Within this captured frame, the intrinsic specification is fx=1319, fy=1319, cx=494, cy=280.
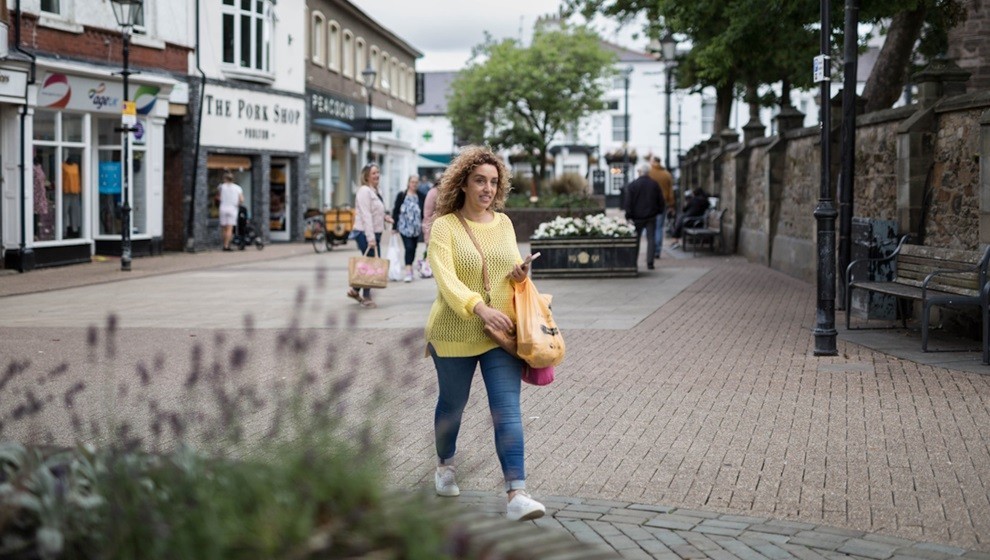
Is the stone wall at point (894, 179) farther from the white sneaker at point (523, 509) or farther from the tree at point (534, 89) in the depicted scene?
the tree at point (534, 89)

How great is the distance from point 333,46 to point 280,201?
871cm

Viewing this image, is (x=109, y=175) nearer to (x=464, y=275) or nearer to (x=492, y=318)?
(x=464, y=275)

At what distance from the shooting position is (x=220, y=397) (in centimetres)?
325

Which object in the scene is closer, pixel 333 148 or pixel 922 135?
pixel 922 135

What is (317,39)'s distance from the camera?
4238cm

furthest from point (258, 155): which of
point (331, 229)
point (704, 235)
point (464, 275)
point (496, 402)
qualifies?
point (496, 402)

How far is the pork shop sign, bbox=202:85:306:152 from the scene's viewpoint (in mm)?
33219

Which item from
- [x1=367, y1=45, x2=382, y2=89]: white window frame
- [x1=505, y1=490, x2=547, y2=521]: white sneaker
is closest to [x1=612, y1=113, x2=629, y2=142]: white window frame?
[x1=367, y1=45, x2=382, y2=89]: white window frame

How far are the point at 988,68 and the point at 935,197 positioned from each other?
8198 mm

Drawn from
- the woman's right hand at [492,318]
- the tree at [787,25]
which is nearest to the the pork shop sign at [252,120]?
the tree at [787,25]

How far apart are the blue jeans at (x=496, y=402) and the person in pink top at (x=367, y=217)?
10832 millimetres

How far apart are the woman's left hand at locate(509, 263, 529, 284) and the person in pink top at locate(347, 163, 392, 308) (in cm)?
1102

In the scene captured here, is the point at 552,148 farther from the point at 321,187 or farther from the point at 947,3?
the point at 947,3

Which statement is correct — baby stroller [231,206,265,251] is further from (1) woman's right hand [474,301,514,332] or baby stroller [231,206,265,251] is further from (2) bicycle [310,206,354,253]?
(1) woman's right hand [474,301,514,332]
